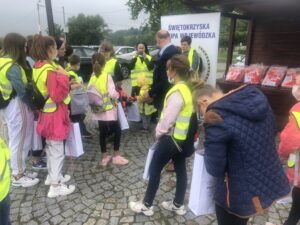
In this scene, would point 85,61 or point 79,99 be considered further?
point 85,61

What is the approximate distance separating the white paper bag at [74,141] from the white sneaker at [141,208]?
1017 millimetres

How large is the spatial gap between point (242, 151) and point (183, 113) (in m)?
1.00

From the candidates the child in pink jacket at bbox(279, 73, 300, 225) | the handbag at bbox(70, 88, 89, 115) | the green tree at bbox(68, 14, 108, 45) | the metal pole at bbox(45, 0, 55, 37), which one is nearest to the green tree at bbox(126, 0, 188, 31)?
the metal pole at bbox(45, 0, 55, 37)

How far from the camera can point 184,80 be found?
2805mm

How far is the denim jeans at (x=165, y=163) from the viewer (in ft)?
9.22

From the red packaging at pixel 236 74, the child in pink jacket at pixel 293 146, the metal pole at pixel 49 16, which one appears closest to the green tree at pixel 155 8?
the metal pole at pixel 49 16

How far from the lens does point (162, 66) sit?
4.39 metres

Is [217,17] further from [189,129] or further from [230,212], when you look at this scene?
[230,212]

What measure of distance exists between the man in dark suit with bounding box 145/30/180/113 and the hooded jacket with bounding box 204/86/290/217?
8.17ft

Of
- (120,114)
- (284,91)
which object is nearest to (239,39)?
(284,91)

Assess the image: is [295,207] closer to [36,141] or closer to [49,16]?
[36,141]

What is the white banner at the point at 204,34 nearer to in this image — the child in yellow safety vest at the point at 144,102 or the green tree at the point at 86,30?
the child in yellow safety vest at the point at 144,102

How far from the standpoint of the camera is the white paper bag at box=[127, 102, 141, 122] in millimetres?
6046

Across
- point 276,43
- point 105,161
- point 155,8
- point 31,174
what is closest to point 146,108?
point 105,161
